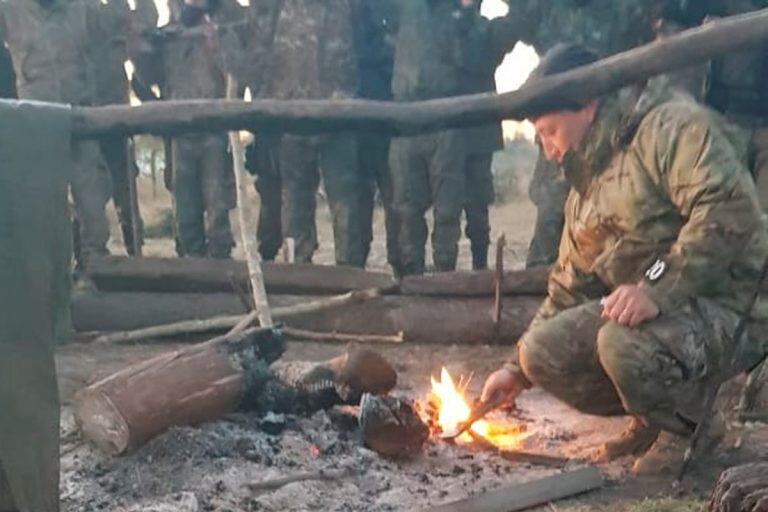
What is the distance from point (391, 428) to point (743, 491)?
7.16 ft

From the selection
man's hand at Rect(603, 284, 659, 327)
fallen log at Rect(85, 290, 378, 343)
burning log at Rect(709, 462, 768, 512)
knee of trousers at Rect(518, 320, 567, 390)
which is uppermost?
man's hand at Rect(603, 284, 659, 327)

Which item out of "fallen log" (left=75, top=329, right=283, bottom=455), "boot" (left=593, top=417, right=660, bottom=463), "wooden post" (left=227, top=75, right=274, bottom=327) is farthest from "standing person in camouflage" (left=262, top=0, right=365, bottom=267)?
"boot" (left=593, top=417, right=660, bottom=463)

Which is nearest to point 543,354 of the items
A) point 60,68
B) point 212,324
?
point 212,324

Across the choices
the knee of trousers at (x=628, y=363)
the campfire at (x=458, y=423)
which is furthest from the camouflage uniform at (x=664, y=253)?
the campfire at (x=458, y=423)

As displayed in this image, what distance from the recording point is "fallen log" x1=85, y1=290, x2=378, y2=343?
23.7 ft

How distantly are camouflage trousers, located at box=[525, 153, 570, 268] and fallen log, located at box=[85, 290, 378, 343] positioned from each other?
164cm

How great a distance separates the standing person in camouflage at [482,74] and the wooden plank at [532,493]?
484 cm

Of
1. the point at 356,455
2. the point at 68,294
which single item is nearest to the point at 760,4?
the point at 356,455

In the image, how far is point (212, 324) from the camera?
24.0 ft

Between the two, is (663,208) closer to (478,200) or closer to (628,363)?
(628,363)

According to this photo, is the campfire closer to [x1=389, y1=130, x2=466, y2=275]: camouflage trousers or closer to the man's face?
the man's face

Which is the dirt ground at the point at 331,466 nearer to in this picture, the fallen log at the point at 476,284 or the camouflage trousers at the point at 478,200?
the fallen log at the point at 476,284

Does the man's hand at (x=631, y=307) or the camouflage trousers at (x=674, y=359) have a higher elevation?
the man's hand at (x=631, y=307)

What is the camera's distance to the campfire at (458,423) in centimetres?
491
